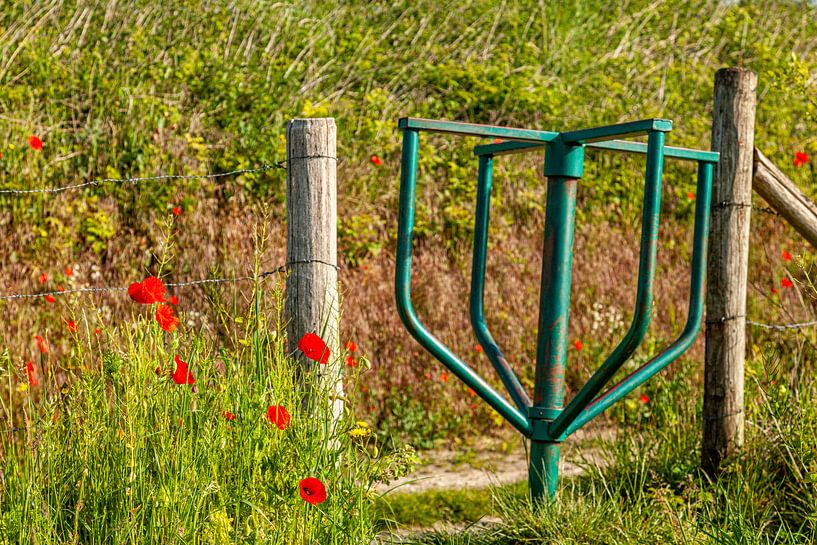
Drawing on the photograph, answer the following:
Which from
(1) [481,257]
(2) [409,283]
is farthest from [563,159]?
(2) [409,283]

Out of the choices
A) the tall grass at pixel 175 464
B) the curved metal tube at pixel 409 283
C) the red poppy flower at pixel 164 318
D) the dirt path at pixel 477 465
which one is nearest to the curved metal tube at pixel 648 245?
the curved metal tube at pixel 409 283

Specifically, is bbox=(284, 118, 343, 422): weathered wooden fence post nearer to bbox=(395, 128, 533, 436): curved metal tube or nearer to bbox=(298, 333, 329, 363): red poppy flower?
bbox=(395, 128, 533, 436): curved metal tube

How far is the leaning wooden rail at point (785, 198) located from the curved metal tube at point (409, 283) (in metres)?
1.59

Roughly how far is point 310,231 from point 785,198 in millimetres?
2079

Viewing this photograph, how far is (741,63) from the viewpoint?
10328mm

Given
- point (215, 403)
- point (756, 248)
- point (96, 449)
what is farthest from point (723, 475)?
point (756, 248)

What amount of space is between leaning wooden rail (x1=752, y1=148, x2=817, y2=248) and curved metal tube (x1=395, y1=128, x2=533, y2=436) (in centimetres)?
159

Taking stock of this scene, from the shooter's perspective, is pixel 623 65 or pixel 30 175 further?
pixel 623 65

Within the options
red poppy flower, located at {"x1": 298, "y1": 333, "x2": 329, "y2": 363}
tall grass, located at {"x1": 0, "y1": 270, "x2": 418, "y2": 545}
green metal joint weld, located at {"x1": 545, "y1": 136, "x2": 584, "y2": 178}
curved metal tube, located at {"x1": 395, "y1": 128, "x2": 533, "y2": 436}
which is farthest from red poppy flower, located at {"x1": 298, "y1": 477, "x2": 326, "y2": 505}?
green metal joint weld, located at {"x1": 545, "y1": 136, "x2": 584, "y2": 178}

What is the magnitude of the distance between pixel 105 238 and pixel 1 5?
2.87 metres

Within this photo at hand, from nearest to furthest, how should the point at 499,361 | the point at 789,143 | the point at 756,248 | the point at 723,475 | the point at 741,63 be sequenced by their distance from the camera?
the point at 499,361 < the point at 723,475 < the point at 756,248 < the point at 789,143 < the point at 741,63

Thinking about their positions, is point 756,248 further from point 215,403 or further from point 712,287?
point 215,403

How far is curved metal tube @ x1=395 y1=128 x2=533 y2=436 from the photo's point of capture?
293cm

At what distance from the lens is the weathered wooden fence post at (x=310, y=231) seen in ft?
10.6
